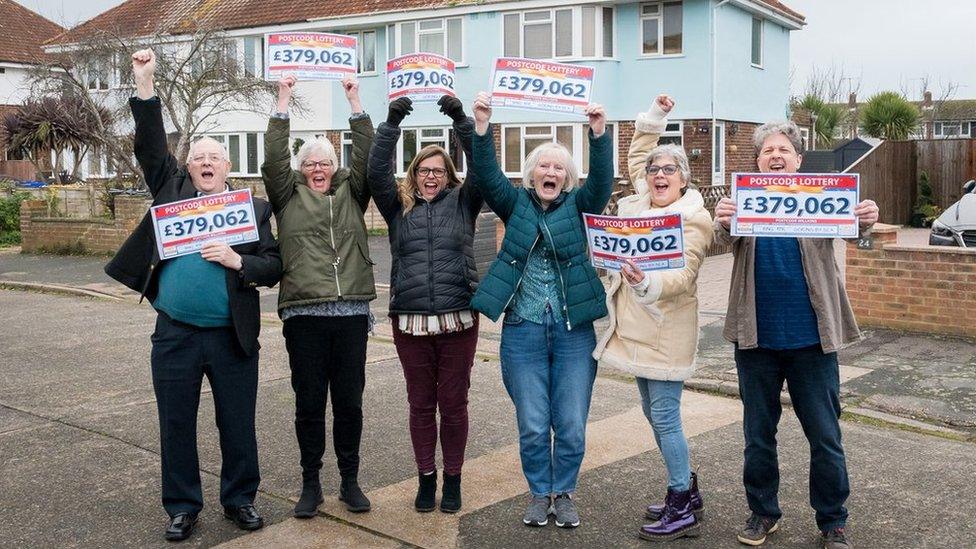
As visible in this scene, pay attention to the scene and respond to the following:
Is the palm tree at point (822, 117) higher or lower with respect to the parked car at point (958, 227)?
higher

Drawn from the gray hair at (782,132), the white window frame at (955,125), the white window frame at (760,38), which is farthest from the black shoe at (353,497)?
the white window frame at (955,125)

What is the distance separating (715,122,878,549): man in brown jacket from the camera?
4535mm

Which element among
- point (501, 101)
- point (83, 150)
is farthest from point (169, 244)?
point (83, 150)

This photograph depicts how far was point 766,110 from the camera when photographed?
89.6 feet

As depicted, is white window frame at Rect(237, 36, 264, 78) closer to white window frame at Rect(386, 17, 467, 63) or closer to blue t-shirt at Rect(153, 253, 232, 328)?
white window frame at Rect(386, 17, 467, 63)

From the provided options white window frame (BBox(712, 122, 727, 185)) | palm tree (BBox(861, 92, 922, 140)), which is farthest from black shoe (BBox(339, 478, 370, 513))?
palm tree (BBox(861, 92, 922, 140))

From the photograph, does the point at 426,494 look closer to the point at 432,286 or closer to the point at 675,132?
the point at 432,286

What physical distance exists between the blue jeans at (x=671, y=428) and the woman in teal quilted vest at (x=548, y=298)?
0.37 meters

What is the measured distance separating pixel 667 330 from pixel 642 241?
1.58 feet

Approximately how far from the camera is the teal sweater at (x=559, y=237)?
495 centimetres

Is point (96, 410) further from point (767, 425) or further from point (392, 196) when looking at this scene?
point (767, 425)

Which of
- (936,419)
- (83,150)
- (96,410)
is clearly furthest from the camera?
(83,150)

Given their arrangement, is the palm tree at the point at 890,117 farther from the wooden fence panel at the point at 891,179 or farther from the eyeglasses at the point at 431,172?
the eyeglasses at the point at 431,172

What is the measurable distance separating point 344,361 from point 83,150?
1126 inches
